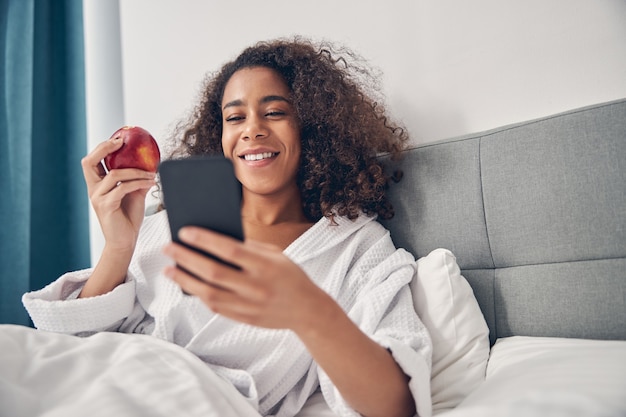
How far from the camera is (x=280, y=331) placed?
0.93 meters

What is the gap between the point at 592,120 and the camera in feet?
3.04

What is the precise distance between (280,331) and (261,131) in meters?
0.44

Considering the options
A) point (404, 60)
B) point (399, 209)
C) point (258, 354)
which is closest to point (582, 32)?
point (404, 60)

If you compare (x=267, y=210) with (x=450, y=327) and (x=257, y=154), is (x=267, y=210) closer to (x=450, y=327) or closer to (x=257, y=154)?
(x=257, y=154)

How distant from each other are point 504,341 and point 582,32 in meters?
0.68

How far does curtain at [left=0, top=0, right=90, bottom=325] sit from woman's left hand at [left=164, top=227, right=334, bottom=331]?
1.53 meters

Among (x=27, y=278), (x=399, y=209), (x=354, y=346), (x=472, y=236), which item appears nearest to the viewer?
(x=354, y=346)

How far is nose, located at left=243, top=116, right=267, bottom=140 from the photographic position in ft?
3.61

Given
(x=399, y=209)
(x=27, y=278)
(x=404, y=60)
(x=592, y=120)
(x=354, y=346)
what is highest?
(x=404, y=60)

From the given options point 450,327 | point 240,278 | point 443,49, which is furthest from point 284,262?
point 443,49

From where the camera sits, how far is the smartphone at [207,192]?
0.52 meters

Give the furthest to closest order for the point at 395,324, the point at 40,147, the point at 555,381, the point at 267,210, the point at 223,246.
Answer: the point at 40,147
the point at 267,210
the point at 395,324
the point at 555,381
the point at 223,246

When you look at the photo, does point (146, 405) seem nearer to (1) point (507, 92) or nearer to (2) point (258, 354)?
(2) point (258, 354)

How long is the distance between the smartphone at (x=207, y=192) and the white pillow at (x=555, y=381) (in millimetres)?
403
